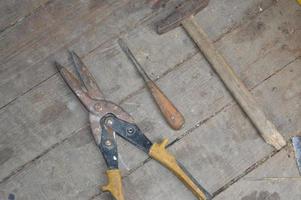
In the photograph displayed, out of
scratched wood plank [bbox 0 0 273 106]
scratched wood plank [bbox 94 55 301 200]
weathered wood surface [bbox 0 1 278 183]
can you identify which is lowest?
scratched wood plank [bbox 94 55 301 200]

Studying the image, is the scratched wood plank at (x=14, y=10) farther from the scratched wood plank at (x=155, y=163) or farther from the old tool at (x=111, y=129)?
the scratched wood plank at (x=155, y=163)

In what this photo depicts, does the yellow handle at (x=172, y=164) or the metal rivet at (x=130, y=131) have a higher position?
the metal rivet at (x=130, y=131)

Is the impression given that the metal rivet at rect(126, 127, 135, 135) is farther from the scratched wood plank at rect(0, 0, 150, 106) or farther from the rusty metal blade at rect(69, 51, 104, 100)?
the scratched wood plank at rect(0, 0, 150, 106)

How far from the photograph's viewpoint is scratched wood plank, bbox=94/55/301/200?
1.59 metres

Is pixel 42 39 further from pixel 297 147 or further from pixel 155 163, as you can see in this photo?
pixel 297 147

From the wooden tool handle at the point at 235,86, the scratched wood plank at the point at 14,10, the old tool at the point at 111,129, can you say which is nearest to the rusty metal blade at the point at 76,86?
the old tool at the point at 111,129

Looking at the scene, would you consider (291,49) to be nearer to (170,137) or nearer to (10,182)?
(170,137)

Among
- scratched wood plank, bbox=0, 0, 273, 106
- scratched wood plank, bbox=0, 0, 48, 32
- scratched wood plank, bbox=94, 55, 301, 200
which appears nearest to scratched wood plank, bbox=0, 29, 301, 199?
scratched wood plank, bbox=94, 55, 301, 200

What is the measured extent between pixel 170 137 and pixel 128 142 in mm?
133

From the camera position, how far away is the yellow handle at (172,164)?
60.5 inches

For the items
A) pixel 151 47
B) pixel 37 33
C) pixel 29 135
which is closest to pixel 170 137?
pixel 151 47

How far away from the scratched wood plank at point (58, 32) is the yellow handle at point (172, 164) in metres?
0.40

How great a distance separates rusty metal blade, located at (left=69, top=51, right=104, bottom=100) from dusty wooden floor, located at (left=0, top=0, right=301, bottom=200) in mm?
38

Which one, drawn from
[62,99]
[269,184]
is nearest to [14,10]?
[62,99]
